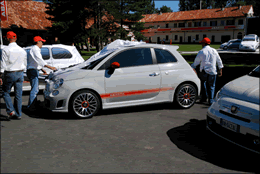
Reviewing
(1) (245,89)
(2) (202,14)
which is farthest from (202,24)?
(1) (245,89)

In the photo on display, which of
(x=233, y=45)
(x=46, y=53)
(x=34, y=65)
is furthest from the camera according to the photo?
(x=233, y=45)

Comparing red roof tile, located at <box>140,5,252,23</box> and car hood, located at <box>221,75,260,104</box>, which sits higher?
red roof tile, located at <box>140,5,252,23</box>

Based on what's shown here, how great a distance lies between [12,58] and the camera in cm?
601

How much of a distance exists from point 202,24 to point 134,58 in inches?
2950

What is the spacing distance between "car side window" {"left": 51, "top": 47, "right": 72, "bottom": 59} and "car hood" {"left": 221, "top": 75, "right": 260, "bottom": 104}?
23.7 feet

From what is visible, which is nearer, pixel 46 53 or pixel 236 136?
pixel 236 136

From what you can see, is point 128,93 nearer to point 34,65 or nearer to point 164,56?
point 164,56

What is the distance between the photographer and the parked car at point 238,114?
3729 millimetres

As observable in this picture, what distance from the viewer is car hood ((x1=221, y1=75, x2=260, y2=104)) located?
395 centimetres

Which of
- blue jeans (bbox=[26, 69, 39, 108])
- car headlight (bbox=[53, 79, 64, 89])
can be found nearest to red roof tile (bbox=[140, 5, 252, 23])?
blue jeans (bbox=[26, 69, 39, 108])

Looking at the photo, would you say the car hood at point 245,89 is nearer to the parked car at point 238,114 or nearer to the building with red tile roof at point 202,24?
the parked car at point 238,114

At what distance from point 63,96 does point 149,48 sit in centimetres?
246

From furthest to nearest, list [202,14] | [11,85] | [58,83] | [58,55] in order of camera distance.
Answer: [202,14]
[58,55]
[58,83]
[11,85]

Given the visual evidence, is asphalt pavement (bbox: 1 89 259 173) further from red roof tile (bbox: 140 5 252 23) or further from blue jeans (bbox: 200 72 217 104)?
red roof tile (bbox: 140 5 252 23)
